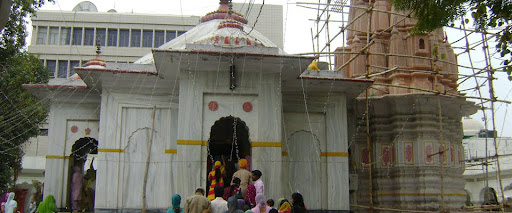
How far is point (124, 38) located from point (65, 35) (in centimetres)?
430

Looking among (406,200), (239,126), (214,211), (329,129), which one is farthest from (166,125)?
(406,200)

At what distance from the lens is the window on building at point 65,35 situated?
3944cm

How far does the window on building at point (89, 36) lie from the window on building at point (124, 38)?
2.02m

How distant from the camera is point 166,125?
543 inches

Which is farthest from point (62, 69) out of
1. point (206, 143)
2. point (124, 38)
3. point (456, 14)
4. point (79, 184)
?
point (456, 14)

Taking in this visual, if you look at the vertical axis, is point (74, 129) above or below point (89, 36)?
below

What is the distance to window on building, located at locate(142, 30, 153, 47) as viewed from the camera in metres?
40.0

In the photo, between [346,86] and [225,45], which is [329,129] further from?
[225,45]

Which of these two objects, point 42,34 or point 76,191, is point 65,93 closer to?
point 76,191

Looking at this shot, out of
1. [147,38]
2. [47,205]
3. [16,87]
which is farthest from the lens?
[147,38]

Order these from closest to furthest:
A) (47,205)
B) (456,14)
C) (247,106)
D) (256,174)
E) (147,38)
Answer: (456,14), (256,174), (47,205), (247,106), (147,38)

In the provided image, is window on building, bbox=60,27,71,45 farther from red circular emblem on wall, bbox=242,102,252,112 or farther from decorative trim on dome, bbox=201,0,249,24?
red circular emblem on wall, bbox=242,102,252,112

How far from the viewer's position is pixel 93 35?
39562 mm

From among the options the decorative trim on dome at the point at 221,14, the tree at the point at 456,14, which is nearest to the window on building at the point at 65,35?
the decorative trim on dome at the point at 221,14
